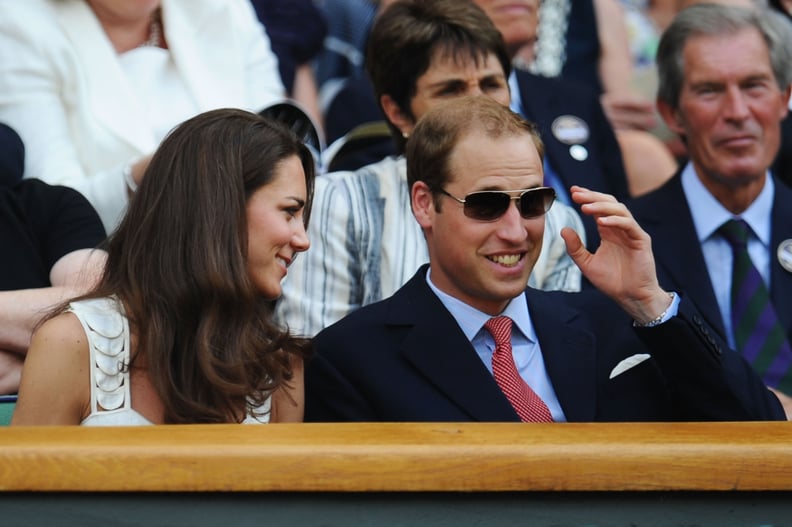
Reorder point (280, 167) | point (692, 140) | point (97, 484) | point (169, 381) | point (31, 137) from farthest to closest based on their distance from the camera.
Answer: point (692, 140), point (31, 137), point (280, 167), point (169, 381), point (97, 484)

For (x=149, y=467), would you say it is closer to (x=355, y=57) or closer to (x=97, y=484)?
(x=97, y=484)

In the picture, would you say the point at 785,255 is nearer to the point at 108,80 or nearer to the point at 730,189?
the point at 730,189

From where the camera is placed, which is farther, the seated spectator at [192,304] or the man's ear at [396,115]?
the man's ear at [396,115]

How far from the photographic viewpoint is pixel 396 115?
373cm

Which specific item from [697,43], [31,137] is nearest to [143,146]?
[31,137]

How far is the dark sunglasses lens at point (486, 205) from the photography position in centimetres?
276

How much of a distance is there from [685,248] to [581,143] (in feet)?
2.24

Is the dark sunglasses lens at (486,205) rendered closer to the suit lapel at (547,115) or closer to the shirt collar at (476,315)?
the shirt collar at (476,315)

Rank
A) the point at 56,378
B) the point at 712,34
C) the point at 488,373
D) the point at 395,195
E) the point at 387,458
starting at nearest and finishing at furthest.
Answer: the point at 387,458, the point at 56,378, the point at 488,373, the point at 395,195, the point at 712,34

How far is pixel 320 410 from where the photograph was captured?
9.20 ft

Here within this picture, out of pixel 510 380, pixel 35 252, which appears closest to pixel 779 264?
pixel 510 380

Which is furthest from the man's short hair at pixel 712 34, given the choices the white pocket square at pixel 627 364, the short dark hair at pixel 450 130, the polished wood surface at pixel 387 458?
the polished wood surface at pixel 387 458

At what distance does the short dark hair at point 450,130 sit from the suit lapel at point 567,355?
34cm

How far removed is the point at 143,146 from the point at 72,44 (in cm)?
35
